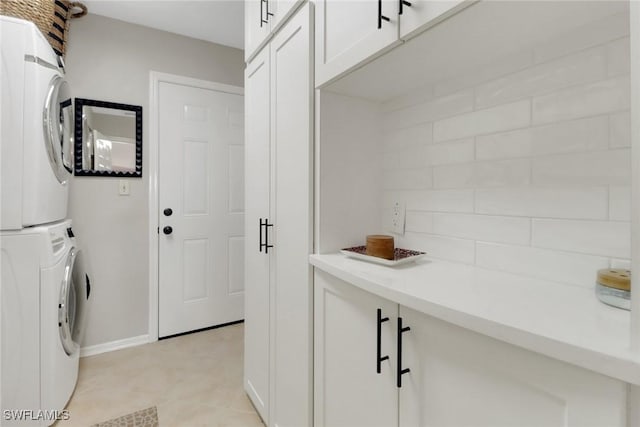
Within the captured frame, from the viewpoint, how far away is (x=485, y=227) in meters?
0.93

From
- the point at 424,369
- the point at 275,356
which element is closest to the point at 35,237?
the point at 275,356

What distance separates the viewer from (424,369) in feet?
2.37

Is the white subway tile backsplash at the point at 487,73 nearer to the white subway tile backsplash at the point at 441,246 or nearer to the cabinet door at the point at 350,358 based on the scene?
the white subway tile backsplash at the point at 441,246

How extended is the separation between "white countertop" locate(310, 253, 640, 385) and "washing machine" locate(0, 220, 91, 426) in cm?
156

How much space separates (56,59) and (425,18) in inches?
83.6

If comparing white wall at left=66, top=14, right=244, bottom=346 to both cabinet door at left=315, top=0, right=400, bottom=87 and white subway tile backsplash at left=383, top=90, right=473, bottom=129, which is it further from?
white subway tile backsplash at left=383, top=90, right=473, bottom=129

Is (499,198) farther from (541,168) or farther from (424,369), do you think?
(424,369)

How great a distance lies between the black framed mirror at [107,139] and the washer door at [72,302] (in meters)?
0.71

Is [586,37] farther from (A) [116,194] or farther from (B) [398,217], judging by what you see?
(A) [116,194]

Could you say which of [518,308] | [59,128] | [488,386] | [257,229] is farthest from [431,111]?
[59,128]

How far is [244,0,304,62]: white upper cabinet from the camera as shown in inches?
49.6

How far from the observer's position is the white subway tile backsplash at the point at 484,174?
0.84m

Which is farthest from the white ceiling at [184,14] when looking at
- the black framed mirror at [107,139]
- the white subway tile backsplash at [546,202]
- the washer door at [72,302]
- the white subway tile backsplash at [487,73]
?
the white subway tile backsplash at [546,202]

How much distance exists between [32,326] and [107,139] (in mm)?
1401
